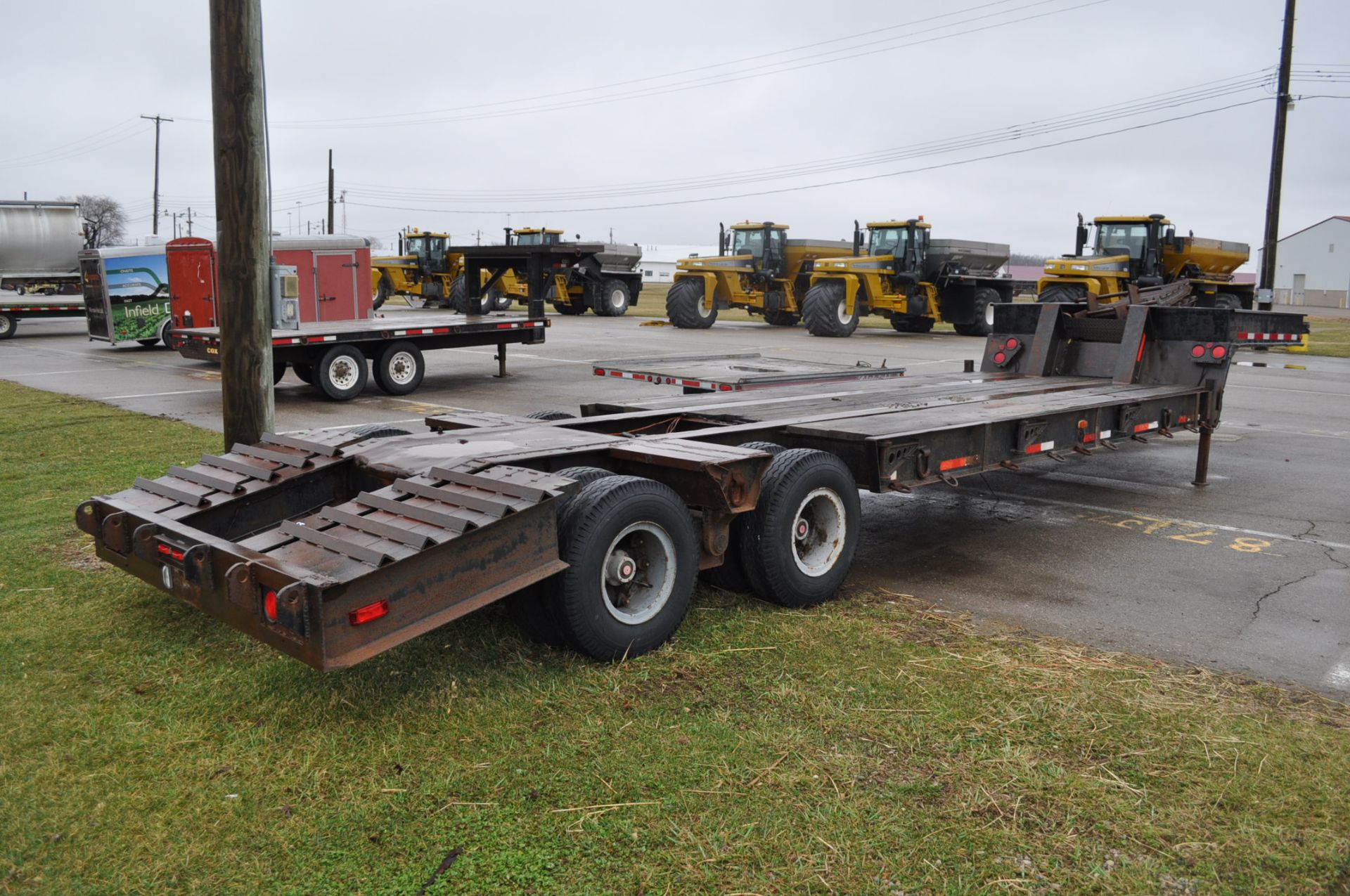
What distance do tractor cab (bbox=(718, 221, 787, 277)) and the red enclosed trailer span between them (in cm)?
1417

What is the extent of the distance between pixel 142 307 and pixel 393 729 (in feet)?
68.4

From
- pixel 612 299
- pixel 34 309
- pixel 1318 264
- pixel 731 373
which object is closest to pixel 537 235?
pixel 612 299

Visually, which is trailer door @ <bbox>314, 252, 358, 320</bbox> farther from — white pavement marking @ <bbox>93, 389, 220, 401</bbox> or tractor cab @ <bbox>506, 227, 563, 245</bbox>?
tractor cab @ <bbox>506, 227, 563, 245</bbox>

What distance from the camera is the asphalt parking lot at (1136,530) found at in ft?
18.0

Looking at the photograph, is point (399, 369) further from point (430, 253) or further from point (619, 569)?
point (430, 253)

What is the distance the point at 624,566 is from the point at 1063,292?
65.9 ft

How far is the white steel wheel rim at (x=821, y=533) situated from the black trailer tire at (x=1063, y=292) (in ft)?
58.9

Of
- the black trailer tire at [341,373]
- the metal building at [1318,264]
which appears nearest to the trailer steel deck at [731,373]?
the black trailer tire at [341,373]

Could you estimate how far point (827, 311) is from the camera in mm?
26891

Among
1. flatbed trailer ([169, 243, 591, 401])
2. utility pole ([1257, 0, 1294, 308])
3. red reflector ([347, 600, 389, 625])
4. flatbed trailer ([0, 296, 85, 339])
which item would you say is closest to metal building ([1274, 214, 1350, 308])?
utility pole ([1257, 0, 1294, 308])

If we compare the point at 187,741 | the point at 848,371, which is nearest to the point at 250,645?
the point at 187,741

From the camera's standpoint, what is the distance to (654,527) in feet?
15.2

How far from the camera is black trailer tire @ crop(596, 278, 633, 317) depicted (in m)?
35.1

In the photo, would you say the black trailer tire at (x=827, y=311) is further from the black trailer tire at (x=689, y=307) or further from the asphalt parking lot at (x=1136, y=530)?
the asphalt parking lot at (x=1136, y=530)
